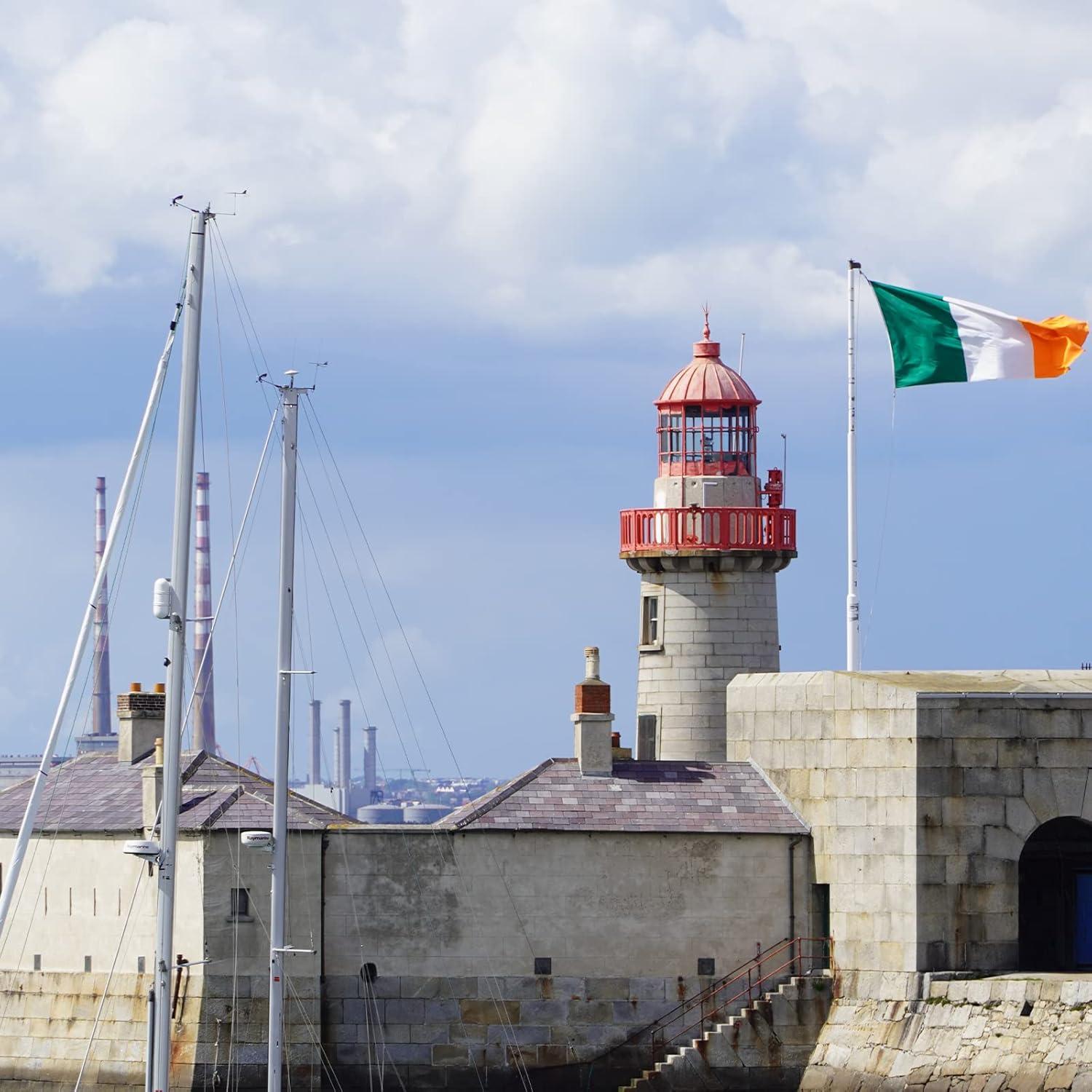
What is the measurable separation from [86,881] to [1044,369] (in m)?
17.7

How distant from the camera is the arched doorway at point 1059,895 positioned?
1809 inches

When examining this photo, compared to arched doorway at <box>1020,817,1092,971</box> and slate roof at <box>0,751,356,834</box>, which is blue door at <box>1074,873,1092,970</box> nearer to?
arched doorway at <box>1020,817,1092,971</box>

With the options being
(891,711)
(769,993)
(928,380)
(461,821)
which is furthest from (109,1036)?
(928,380)

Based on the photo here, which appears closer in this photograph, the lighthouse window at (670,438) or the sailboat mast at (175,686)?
the sailboat mast at (175,686)

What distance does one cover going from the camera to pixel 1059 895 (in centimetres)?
4634

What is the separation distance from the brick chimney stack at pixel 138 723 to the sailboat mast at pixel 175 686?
10.4m

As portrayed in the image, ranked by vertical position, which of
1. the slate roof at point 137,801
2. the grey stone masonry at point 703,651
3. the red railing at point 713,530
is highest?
the red railing at point 713,530

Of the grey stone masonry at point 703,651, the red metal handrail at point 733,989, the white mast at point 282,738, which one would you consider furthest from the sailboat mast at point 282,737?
the grey stone masonry at point 703,651

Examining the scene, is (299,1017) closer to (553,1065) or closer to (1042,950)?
(553,1065)

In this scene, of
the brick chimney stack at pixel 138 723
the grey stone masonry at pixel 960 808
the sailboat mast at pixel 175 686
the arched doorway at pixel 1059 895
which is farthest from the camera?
the brick chimney stack at pixel 138 723

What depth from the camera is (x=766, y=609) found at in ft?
177

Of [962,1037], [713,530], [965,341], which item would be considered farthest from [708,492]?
[962,1037]

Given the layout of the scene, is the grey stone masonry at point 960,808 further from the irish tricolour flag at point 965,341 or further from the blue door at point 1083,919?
the irish tricolour flag at point 965,341

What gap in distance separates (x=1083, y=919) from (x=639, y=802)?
7.28 m
